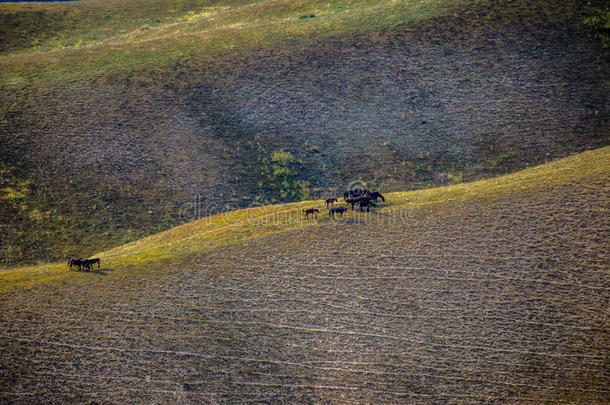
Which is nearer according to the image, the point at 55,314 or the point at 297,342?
the point at 297,342

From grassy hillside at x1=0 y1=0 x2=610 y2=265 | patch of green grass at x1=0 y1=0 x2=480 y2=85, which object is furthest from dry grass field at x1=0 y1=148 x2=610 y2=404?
patch of green grass at x1=0 y1=0 x2=480 y2=85

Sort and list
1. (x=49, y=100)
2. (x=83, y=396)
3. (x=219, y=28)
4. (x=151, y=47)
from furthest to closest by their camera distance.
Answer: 1. (x=219, y=28)
2. (x=151, y=47)
3. (x=49, y=100)
4. (x=83, y=396)

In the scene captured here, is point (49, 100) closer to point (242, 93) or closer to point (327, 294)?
point (242, 93)

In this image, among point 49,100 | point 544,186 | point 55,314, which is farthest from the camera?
point 49,100

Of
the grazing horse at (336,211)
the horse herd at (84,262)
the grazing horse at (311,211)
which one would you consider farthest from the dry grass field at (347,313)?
the grazing horse at (311,211)

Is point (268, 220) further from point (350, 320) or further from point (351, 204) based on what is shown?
point (350, 320)

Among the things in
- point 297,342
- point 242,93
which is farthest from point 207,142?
point 297,342

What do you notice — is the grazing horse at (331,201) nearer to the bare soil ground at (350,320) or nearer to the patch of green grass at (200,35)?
the bare soil ground at (350,320)

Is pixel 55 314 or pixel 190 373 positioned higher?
pixel 55 314
